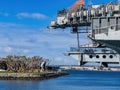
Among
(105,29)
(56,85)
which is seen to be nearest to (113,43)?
(105,29)

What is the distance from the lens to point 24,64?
10338 cm

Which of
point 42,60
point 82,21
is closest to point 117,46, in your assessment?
point 82,21

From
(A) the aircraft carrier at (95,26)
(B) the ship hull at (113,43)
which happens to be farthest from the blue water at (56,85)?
(B) the ship hull at (113,43)

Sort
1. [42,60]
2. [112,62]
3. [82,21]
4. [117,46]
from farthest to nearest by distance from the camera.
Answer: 1. [42,60]
2. [112,62]
3. [82,21]
4. [117,46]

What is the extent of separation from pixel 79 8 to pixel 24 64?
35770mm

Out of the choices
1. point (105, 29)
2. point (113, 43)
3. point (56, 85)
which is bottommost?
point (56, 85)

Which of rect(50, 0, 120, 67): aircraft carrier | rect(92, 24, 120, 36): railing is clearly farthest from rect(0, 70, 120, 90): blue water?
rect(92, 24, 120, 36): railing

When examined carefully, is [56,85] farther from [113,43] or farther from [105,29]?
[113,43]

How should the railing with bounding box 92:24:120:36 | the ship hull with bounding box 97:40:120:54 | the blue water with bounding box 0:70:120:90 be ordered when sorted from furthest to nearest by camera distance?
the blue water with bounding box 0:70:120:90 → the railing with bounding box 92:24:120:36 → the ship hull with bounding box 97:40:120:54

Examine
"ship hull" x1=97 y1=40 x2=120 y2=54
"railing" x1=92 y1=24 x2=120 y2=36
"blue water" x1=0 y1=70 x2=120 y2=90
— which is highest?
"railing" x1=92 y1=24 x2=120 y2=36

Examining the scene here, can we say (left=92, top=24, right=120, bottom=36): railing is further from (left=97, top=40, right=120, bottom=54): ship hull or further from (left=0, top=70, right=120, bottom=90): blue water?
(left=0, top=70, right=120, bottom=90): blue water

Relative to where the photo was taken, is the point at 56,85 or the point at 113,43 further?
the point at 56,85

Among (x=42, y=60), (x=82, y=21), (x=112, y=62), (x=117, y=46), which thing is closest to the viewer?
(x=117, y=46)

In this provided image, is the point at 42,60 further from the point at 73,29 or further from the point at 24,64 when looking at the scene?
the point at 73,29
